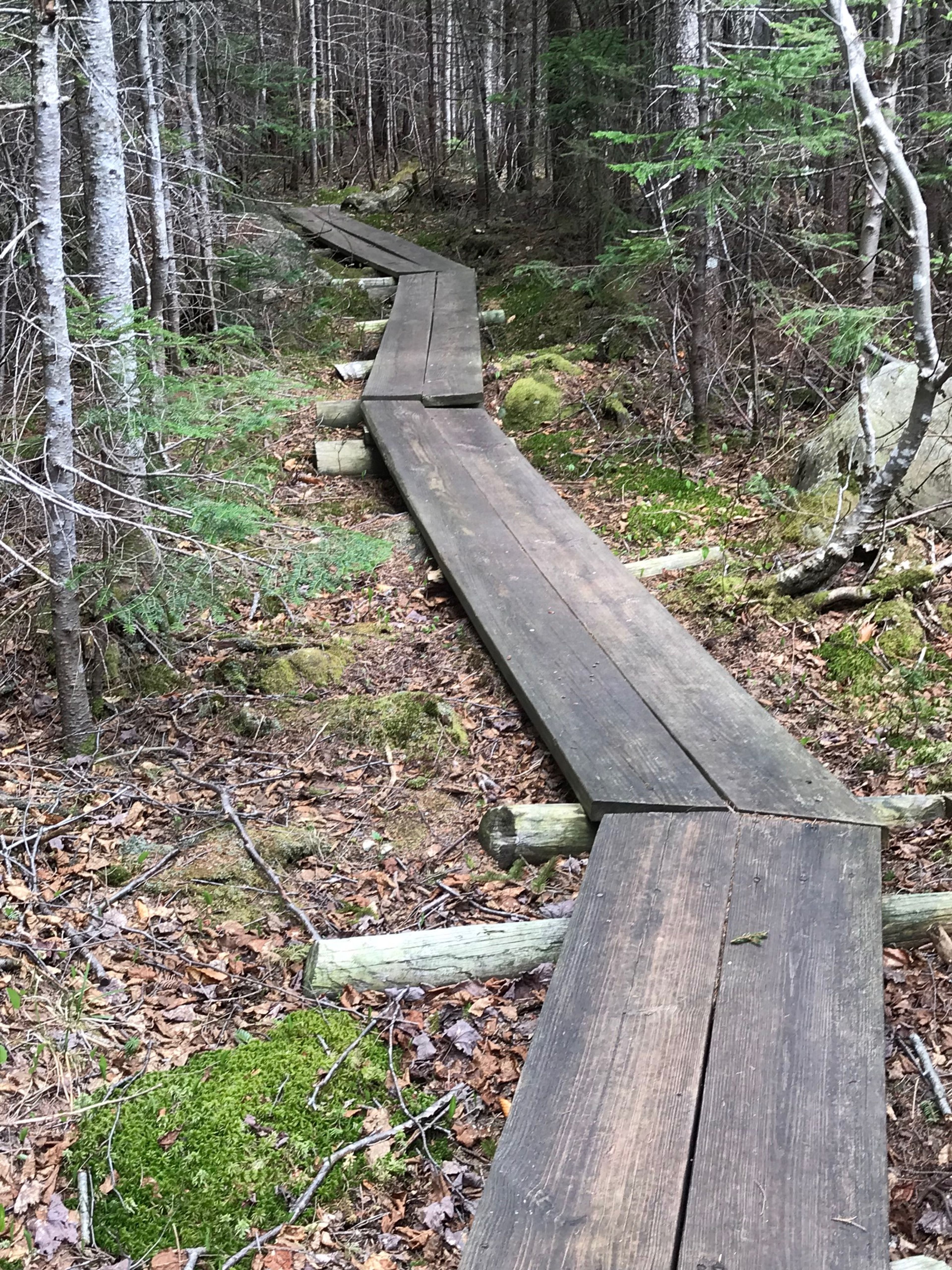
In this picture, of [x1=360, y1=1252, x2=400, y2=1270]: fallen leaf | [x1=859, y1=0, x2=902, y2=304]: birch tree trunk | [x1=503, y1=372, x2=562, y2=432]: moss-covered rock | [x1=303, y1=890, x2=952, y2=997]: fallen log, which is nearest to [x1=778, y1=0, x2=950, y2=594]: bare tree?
[x1=859, y1=0, x2=902, y2=304]: birch tree trunk

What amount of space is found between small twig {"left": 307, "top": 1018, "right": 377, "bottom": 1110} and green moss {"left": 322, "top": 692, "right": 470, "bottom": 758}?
1.71m

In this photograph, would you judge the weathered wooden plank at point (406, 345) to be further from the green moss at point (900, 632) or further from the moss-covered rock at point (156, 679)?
the green moss at point (900, 632)

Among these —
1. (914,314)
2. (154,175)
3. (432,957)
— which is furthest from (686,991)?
(154,175)

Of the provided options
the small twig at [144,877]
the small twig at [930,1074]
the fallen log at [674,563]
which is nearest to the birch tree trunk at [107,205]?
the small twig at [144,877]

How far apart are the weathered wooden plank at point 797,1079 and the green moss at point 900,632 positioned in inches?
69.3

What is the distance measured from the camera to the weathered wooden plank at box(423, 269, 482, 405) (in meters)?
8.95

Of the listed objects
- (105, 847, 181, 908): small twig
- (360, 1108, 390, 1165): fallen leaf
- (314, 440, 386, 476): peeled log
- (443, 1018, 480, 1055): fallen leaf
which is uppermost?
(314, 440, 386, 476): peeled log

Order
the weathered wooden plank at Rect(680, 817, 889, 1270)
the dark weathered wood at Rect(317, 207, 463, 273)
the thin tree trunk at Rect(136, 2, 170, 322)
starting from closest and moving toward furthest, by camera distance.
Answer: the weathered wooden plank at Rect(680, 817, 889, 1270) → the thin tree trunk at Rect(136, 2, 170, 322) → the dark weathered wood at Rect(317, 207, 463, 273)

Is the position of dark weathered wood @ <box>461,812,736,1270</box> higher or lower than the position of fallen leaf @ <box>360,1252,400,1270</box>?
higher

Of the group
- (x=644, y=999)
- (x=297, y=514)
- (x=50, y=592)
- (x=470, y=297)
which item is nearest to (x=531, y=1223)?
(x=644, y=999)

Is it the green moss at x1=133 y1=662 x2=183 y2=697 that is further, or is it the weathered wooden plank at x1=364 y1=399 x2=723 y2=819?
the green moss at x1=133 y1=662 x2=183 y2=697

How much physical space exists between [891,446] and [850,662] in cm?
203

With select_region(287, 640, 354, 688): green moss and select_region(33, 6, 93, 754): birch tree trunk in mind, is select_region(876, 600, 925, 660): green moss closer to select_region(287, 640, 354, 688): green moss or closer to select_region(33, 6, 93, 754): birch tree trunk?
select_region(287, 640, 354, 688): green moss

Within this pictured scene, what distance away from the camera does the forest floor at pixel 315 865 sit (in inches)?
110
